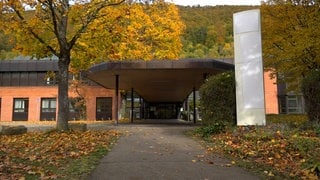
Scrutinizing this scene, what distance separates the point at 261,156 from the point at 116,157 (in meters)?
3.54

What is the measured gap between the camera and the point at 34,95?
4984 cm

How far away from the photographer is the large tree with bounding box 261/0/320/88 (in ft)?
63.2

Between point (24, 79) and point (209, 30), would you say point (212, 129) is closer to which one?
point (24, 79)

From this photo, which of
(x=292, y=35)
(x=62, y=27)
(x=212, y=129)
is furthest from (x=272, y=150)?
(x=292, y=35)

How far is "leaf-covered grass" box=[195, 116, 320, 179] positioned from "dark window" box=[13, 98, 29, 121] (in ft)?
129

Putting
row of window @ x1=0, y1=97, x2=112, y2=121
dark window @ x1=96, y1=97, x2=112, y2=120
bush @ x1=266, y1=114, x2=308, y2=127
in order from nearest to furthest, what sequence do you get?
bush @ x1=266, y1=114, x2=308, y2=127, row of window @ x1=0, y1=97, x2=112, y2=121, dark window @ x1=96, y1=97, x2=112, y2=120

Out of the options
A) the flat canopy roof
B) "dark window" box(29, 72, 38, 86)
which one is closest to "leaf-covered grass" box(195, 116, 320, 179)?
the flat canopy roof

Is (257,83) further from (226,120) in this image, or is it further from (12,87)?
(12,87)

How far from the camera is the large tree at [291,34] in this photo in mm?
19266

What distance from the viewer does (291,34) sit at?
67.3 feet

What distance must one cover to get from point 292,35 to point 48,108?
3615cm

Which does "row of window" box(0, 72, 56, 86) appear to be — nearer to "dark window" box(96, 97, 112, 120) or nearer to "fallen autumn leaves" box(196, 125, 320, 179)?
"dark window" box(96, 97, 112, 120)

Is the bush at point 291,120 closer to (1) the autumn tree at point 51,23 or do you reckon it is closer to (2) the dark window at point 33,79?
(1) the autumn tree at point 51,23

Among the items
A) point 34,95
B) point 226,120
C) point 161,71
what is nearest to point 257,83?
point 226,120
